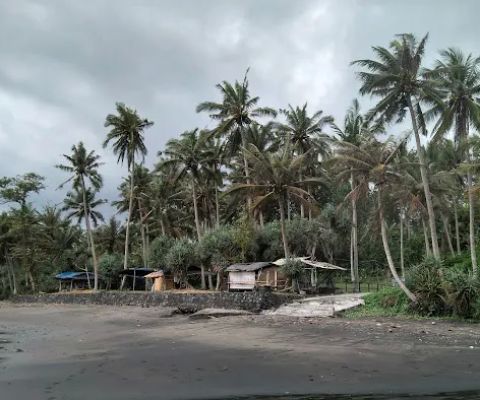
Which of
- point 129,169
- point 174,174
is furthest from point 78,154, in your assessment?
point 174,174

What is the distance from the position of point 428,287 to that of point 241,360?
1402 centimetres

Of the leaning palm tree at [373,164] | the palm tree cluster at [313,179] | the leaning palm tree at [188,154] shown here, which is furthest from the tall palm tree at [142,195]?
the leaning palm tree at [373,164]

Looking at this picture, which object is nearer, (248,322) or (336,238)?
(248,322)

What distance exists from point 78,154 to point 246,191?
24.2 metres

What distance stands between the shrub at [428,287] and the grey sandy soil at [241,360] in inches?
91.0

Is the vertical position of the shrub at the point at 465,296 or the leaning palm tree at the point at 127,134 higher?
the leaning palm tree at the point at 127,134

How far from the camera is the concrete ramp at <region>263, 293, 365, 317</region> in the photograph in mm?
27186

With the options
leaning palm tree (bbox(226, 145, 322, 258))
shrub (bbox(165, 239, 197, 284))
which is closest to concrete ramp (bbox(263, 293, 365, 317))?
leaning palm tree (bbox(226, 145, 322, 258))

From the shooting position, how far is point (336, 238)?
148ft

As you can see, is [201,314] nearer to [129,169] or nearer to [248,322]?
[248,322]

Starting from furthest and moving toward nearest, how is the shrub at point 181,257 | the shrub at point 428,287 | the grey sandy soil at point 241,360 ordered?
the shrub at point 181,257 < the shrub at point 428,287 < the grey sandy soil at point 241,360

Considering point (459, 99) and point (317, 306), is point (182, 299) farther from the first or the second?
point (459, 99)

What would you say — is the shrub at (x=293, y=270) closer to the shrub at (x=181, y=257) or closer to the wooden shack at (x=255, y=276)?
the wooden shack at (x=255, y=276)

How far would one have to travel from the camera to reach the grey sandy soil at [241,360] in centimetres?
1155
